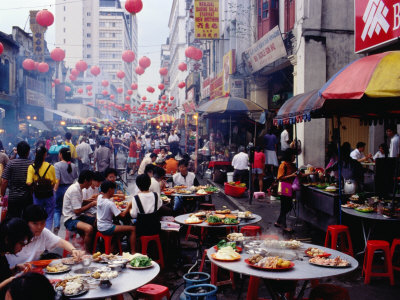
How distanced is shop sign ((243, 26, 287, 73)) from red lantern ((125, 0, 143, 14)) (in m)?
5.53

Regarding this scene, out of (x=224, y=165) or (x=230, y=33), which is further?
(x=230, y=33)

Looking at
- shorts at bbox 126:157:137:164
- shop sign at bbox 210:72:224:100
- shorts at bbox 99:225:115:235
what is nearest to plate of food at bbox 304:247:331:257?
shorts at bbox 99:225:115:235

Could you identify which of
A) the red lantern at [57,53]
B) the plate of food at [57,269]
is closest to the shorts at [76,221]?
the plate of food at [57,269]

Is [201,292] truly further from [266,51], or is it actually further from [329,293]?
[266,51]

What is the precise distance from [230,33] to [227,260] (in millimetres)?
23702

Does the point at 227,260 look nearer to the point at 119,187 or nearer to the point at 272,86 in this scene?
the point at 119,187

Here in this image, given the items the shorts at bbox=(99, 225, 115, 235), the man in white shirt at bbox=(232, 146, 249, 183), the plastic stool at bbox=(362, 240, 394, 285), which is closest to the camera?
the plastic stool at bbox=(362, 240, 394, 285)

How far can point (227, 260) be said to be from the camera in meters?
4.32

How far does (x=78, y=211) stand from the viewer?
7109 millimetres

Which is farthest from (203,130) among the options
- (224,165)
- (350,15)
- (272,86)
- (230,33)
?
(350,15)

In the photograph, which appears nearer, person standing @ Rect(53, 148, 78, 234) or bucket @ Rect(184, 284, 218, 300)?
bucket @ Rect(184, 284, 218, 300)

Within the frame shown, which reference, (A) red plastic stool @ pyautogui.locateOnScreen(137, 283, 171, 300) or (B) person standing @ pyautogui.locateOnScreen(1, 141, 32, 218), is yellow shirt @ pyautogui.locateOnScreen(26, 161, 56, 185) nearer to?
(B) person standing @ pyautogui.locateOnScreen(1, 141, 32, 218)

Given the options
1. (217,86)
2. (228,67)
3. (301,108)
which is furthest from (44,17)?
(217,86)

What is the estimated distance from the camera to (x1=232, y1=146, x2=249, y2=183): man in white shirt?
14.8 m
